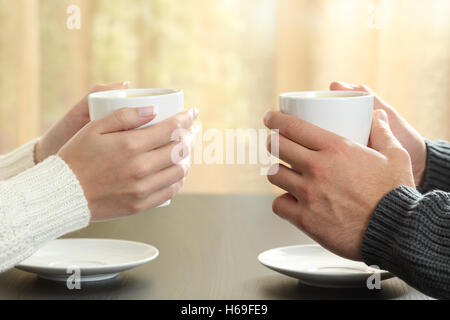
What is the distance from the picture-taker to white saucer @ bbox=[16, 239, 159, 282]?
786mm

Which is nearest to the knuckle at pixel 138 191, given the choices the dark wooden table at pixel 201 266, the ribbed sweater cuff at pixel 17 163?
the dark wooden table at pixel 201 266

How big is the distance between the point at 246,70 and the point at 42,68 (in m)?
0.74

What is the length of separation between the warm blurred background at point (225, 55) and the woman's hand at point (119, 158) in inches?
57.4

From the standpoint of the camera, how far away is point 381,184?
0.77m

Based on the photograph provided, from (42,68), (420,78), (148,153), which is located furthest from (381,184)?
(42,68)

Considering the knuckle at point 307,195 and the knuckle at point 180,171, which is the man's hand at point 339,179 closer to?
the knuckle at point 307,195

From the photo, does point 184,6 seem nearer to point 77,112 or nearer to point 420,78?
point 420,78

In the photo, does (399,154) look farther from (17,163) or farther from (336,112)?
(17,163)

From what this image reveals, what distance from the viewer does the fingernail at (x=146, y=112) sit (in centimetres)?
79

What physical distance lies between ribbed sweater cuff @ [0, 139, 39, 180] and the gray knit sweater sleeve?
0.64 meters

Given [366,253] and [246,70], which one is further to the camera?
[246,70]

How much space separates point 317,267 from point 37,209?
14.3 inches

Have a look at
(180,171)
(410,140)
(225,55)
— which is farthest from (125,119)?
(225,55)

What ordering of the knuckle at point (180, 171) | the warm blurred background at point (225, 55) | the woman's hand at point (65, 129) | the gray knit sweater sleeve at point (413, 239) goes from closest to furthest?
the gray knit sweater sleeve at point (413, 239), the knuckle at point (180, 171), the woman's hand at point (65, 129), the warm blurred background at point (225, 55)
